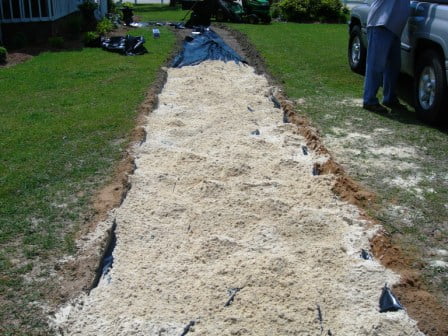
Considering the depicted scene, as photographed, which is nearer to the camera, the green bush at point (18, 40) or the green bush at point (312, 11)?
the green bush at point (18, 40)

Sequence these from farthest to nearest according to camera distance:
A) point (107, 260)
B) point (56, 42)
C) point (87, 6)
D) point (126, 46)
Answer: point (87, 6) < point (56, 42) < point (126, 46) < point (107, 260)

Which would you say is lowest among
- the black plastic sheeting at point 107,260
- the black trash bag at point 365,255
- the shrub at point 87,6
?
the black plastic sheeting at point 107,260

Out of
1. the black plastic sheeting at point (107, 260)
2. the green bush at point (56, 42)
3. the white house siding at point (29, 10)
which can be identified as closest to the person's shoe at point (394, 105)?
the black plastic sheeting at point (107, 260)

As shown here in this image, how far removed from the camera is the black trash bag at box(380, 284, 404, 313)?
11.3 feet

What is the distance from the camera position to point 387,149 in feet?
21.7

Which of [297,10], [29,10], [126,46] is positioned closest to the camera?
[126,46]

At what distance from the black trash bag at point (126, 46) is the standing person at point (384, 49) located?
658 cm

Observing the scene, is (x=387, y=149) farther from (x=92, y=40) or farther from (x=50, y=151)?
(x=92, y=40)

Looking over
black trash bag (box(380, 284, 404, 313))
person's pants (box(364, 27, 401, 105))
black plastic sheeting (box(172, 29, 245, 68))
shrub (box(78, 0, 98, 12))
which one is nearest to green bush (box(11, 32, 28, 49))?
black plastic sheeting (box(172, 29, 245, 68))

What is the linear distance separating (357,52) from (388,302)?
805 cm

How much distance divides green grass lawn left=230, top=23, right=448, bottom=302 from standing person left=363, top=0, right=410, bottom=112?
1.05 feet

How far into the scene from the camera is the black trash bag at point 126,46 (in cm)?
1334

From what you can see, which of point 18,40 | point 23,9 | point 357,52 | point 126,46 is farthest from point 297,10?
point 357,52

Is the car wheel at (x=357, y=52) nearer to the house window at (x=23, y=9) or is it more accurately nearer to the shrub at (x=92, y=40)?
the shrub at (x=92, y=40)
